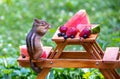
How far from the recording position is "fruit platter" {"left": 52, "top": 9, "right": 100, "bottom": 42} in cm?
519

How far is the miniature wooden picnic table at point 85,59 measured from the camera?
5180 mm

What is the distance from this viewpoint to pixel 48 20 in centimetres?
1038

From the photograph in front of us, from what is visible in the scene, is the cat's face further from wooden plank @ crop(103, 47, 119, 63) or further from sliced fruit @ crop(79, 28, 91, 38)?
wooden plank @ crop(103, 47, 119, 63)

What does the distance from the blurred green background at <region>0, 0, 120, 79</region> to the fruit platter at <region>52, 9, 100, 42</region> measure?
1016 millimetres

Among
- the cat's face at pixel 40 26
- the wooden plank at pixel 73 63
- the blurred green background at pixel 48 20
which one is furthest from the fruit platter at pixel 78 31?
the blurred green background at pixel 48 20

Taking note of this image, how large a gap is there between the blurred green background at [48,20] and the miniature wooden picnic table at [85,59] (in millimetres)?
911

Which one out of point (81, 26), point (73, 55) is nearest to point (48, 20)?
point (73, 55)

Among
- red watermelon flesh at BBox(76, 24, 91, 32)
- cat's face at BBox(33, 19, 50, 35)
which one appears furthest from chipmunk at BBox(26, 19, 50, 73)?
red watermelon flesh at BBox(76, 24, 91, 32)

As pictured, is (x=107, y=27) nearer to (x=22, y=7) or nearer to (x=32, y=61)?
(x=22, y=7)

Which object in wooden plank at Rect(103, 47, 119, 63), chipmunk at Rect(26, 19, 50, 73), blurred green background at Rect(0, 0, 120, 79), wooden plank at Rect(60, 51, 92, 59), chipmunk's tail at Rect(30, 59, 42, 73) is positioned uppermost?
chipmunk at Rect(26, 19, 50, 73)

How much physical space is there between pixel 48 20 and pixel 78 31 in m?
5.08

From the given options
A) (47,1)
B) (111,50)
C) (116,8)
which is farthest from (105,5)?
(111,50)

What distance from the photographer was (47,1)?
38.8 ft

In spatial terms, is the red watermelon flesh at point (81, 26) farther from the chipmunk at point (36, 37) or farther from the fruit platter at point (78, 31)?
the chipmunk at point (36, 37)
